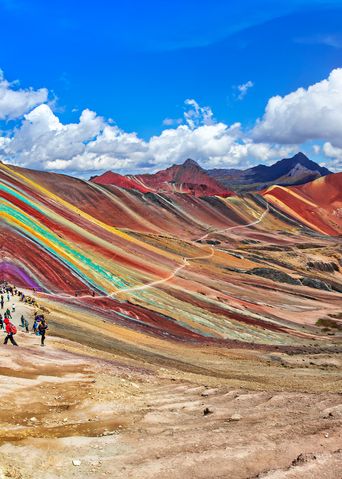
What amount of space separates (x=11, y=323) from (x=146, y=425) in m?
18.4

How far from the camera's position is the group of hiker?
25828 mm

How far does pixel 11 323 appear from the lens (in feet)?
102

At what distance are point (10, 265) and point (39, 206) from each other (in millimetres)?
31776

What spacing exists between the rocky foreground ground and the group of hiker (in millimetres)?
1184

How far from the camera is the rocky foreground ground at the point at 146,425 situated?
11.6 m

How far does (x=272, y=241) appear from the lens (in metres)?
140

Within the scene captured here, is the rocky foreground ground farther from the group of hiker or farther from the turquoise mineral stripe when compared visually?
the turquoise mineral stripe

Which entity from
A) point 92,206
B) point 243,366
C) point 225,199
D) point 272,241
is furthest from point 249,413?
point 225,199

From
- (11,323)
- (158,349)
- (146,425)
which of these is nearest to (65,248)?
(158,349)

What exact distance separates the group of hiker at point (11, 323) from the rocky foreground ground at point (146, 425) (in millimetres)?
1184

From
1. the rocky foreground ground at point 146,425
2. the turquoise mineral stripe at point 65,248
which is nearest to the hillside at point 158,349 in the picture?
the rocky foreground ground at point 146,425

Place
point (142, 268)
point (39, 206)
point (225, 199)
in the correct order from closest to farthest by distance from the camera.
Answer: point (142, 268)
point (39, 206)
point (225, 199)

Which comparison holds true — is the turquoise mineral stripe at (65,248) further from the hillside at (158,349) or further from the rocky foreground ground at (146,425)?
the rocky foreground ground at (146,425)

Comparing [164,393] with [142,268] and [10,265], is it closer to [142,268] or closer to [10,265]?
[10,265]
